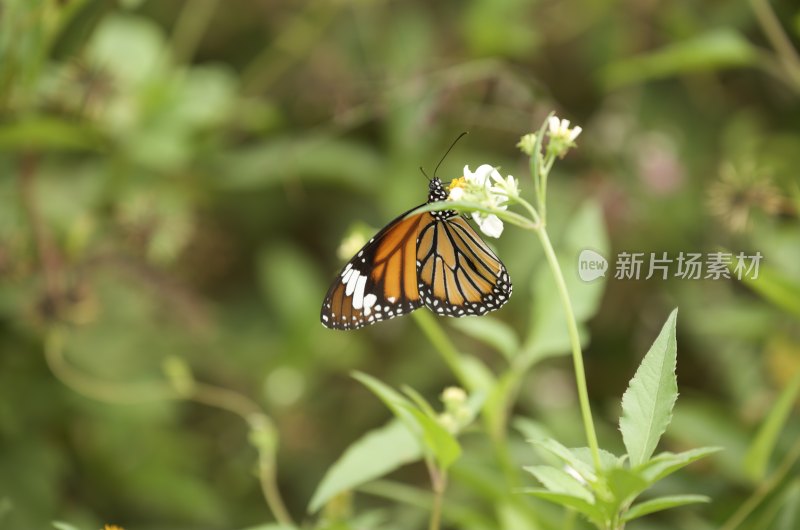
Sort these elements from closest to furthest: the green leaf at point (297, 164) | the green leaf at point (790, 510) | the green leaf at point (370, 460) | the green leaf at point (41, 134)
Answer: the green leaf at point (370, 460), the green leaf at point (790, 510), the green leaf at point (41, 134), the green leaf at point (297, 164)

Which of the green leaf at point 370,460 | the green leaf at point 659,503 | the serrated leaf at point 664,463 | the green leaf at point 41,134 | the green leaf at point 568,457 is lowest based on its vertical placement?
the green leaf at point 659,503

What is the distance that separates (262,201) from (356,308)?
1.14 m

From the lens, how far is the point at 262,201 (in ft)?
6.23

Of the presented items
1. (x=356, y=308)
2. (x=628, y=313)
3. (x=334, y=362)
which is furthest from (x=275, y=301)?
(x=356, y=308)

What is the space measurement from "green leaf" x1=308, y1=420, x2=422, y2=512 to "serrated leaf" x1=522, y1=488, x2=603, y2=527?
230mm

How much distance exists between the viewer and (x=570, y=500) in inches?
22.5

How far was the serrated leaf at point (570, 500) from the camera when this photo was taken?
56 centimetres

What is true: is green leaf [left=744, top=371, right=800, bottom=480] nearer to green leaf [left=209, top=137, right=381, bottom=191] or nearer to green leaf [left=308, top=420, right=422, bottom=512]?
green leaf [left=308, top=420, right=422, bottom=512]

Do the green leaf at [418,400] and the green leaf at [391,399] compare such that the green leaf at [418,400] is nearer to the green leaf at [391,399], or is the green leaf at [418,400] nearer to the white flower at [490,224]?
the green leaf at [391,399]

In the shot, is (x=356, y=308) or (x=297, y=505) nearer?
(x=356, y=308)

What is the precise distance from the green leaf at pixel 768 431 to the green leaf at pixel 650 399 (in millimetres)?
322

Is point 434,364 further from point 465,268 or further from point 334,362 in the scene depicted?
point 465,268

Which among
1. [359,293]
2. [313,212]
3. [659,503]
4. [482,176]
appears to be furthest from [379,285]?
[313,212]

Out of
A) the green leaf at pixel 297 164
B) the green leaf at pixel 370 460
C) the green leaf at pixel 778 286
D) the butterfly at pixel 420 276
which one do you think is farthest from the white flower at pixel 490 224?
the green leaf at pixel 297 164
